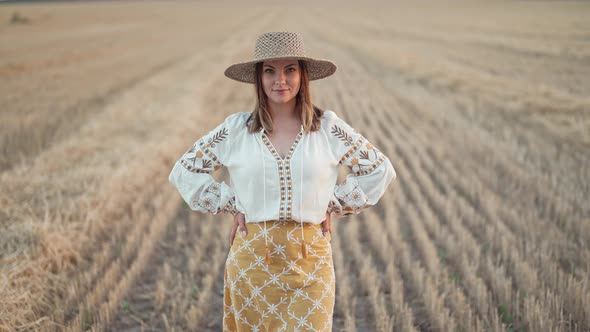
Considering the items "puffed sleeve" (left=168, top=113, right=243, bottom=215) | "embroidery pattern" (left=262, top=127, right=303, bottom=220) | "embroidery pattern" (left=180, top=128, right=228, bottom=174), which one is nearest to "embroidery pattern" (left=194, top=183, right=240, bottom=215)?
"puffed sleeve" (left=168, top=113, right=243, bottom=215)

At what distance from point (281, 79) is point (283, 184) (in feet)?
1.46

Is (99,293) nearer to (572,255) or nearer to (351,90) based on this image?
(572,255)

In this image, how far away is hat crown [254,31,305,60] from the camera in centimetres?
219

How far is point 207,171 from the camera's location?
2.43 meters

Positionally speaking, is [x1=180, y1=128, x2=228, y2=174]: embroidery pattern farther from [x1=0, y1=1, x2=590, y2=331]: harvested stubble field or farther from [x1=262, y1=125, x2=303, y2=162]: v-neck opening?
[x1=0, y1=1, x2=590, y2=331]: harvested stubble field

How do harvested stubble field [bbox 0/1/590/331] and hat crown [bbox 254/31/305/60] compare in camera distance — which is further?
harvested stubble field [bbox 0/1/590/331]

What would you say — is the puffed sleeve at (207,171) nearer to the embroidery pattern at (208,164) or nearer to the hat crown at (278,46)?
the embroidery pattern at (208,164)

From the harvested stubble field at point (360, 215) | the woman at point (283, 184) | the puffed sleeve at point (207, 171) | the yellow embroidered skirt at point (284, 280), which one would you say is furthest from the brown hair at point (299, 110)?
the harvested stubble field at point (360, 215)

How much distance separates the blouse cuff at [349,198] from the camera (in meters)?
2.42

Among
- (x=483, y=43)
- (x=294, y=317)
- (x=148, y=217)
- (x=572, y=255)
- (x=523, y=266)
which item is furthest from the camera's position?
(x=483, y=43)

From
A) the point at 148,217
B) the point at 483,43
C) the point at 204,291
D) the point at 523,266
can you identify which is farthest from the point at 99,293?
the point at 483,43

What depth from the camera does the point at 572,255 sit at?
4039 mm

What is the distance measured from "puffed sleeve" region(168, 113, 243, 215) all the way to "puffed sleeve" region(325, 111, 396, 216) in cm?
44

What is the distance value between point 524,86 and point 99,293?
9.76 metres
